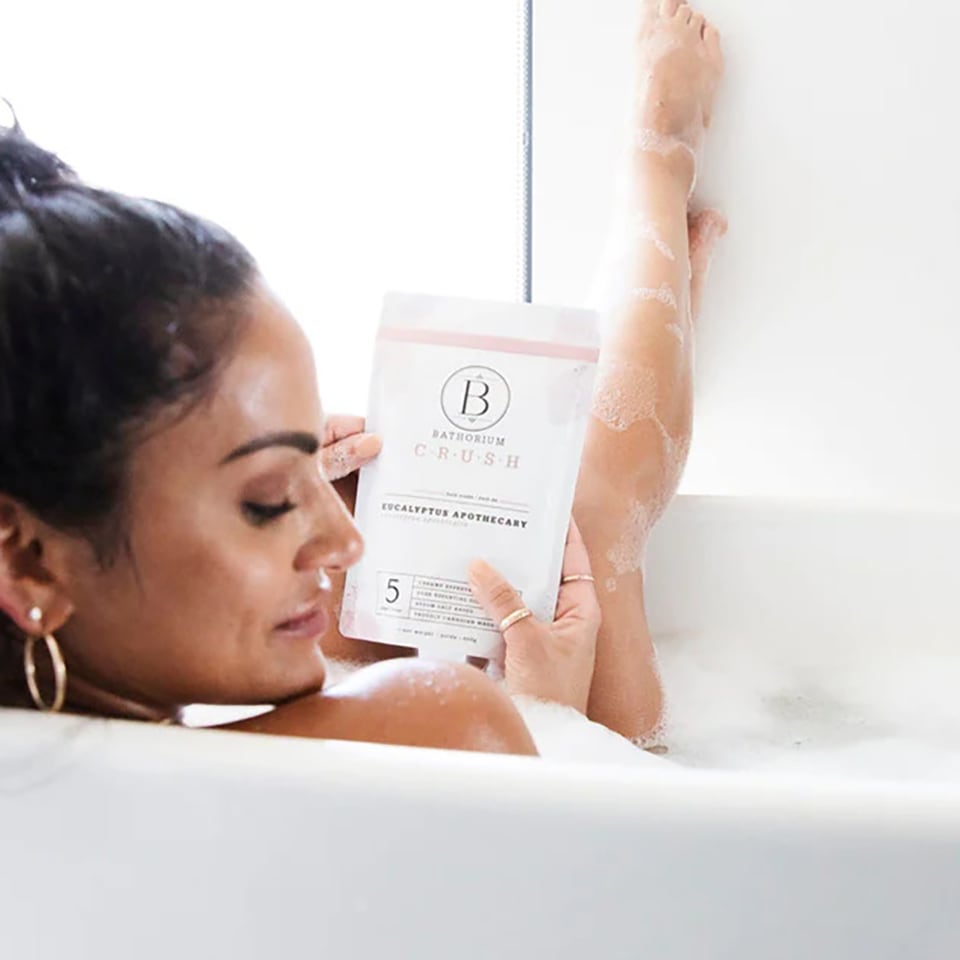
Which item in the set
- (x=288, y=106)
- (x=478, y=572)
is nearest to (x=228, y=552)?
(x=478, y=572)

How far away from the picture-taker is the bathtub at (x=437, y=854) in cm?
49

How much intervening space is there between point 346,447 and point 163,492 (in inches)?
18.8

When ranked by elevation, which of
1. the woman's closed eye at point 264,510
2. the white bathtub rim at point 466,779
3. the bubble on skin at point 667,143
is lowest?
the white bathtub rim at point 466,779

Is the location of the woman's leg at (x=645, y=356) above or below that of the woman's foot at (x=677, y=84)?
below

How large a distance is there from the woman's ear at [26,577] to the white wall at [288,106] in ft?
3.54

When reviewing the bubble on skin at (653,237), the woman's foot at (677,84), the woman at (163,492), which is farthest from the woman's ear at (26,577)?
the woman's foot at (677,84)

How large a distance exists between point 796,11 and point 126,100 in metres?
0.91

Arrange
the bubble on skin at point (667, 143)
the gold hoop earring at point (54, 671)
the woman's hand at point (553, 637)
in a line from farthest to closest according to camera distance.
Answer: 1. the bubble on skin at point (667, 143)
2. the woman's hand at point (553, 637)
3. the gold hoop earring at point (54, 671)

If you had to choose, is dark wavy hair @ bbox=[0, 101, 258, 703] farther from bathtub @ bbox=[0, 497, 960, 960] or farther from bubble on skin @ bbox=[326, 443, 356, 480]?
bubble on skin @ bbox=[326, 443, 356, 480]

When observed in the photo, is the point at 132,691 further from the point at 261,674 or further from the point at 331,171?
the point at 331,171

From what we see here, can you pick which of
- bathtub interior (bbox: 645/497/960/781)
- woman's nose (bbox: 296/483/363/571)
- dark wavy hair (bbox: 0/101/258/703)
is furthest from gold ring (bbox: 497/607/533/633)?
dark wavy hair (bbox: 0/101/258/703)

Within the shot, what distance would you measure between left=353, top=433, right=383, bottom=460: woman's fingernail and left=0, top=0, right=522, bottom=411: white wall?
0.59 m

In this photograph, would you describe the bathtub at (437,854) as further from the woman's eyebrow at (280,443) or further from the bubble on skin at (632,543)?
the bubble on skin at (632,543)

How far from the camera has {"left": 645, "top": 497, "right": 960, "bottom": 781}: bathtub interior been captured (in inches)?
47.6
